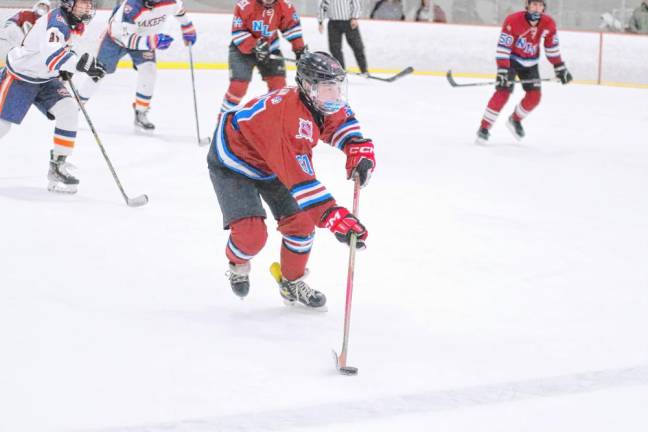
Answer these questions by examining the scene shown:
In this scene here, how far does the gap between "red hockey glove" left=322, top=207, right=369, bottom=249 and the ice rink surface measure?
37cm

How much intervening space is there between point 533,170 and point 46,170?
2.98 meters

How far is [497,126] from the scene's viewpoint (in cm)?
784

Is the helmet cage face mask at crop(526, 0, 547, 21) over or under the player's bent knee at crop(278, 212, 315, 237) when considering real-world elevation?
over

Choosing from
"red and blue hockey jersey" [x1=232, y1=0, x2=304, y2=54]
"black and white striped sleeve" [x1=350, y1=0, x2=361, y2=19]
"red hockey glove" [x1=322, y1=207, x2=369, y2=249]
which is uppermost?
"red and blue hockey jersey" [x1=232, y1=0, x2=304, y2=54]

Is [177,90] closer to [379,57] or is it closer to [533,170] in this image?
[379,57]

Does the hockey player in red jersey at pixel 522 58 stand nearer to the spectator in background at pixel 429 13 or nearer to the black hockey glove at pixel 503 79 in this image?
the black hockey glove at pixel 503 79

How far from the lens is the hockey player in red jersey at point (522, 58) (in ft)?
22.1

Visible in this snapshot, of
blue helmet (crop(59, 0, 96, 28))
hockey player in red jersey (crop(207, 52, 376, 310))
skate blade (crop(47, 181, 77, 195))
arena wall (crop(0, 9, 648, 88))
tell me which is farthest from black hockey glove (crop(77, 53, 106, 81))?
arena wall (crop(0, 9, 648, 88))

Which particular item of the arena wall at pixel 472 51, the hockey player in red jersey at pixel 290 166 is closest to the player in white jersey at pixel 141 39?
the hockey player in red jersey at pixel 290 166

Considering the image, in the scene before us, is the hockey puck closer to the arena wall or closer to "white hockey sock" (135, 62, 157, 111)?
"white hockey sock" (135, 62, 157, 111)

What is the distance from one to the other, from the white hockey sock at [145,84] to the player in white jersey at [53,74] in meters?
1.65

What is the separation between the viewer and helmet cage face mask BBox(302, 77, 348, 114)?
9.07 ft

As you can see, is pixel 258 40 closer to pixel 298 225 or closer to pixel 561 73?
pixel 561 73

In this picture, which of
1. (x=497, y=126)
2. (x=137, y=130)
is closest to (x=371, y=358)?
(x=137, y=130)
